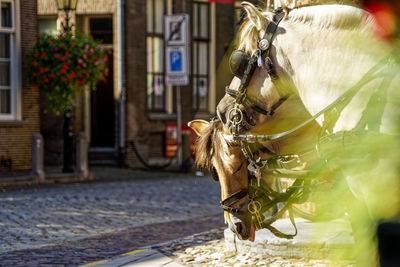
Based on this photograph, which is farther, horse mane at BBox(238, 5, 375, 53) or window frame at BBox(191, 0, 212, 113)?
window frame at BBox(191, 0, 212, 113)

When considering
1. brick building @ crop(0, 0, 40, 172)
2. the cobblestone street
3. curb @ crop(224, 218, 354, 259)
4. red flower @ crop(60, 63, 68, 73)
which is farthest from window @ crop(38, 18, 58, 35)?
curb @ crop(224, 218, 354, 259)

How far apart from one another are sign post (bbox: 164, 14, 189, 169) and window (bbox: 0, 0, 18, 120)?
12.4 feet

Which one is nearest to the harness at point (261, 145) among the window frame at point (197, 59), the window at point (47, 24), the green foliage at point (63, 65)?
the green foliage at point (63, 65)

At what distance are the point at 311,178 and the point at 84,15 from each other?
18.1 meters

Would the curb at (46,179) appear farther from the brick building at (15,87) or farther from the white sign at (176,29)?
the white sign at (176,29)

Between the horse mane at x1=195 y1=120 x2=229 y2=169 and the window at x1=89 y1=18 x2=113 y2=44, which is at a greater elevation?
the window at x1=89 y1=18 x2=113 y2=44

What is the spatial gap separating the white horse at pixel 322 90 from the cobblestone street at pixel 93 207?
4.41 metres

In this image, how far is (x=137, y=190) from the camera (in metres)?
13.5

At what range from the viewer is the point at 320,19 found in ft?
9.74

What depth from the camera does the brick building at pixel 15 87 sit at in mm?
16812

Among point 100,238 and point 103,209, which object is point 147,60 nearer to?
point 103,209

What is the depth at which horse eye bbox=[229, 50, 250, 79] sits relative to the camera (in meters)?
3.18

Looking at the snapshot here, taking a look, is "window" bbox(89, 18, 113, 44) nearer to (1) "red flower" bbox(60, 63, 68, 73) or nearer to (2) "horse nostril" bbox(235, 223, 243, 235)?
(1) "red flower" bbox(60, 63, 68, 73)

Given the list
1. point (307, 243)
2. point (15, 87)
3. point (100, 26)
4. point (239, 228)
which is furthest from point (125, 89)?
point (239, 228)
